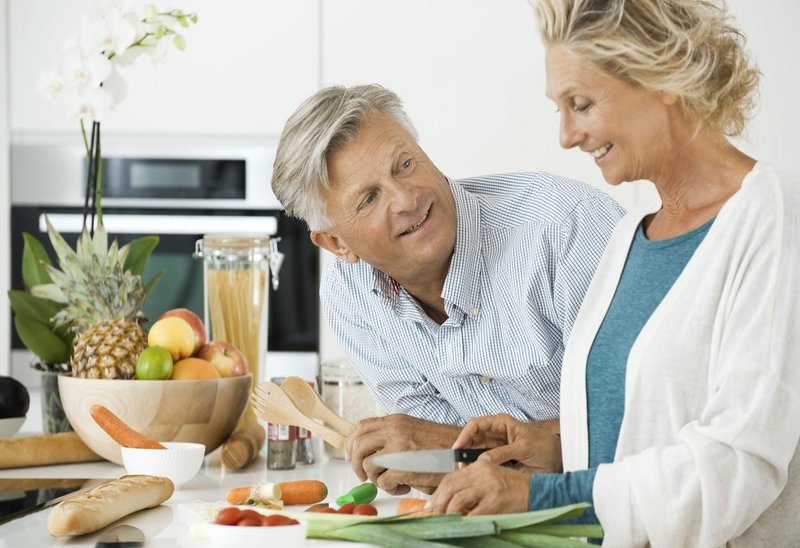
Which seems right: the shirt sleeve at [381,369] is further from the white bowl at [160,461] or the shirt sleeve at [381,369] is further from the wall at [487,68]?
the wall at [487,68]

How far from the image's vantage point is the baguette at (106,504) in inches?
50.0

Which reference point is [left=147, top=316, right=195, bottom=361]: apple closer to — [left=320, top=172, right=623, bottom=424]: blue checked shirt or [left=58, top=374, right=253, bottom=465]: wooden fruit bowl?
[left=58, top=374, right=253, bottom=465]: wooden fruit bowl

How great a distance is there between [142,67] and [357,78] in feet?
2.32

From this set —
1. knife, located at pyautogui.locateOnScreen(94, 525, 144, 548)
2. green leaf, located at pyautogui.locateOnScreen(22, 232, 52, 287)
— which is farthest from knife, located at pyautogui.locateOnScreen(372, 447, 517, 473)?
green leaf, located at pyautogui.locateOnScreen(22, 232, 52, 287)

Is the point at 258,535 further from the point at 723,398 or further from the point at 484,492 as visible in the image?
the point at 723,398

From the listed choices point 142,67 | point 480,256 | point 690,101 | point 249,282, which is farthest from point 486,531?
point 142,67

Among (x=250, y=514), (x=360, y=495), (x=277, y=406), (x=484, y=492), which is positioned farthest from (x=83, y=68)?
(x=484, y=492)

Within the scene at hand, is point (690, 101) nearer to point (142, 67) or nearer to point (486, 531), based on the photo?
point (486, 531)

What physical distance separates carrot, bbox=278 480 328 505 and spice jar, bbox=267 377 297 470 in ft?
1.05

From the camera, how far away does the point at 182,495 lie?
1607 millimetres

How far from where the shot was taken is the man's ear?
1.84 meters

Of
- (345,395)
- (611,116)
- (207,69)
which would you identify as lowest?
(345,395)

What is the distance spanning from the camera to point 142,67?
10.9ft

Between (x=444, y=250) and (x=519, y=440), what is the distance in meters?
0.38
